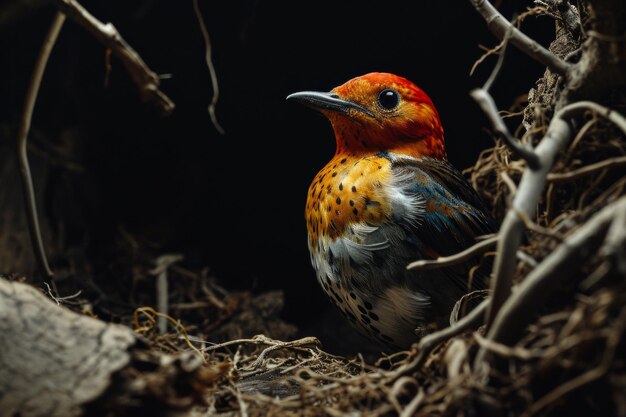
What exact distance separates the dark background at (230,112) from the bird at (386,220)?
1.28m

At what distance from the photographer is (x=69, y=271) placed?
3.98 meters

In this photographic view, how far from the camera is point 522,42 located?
1938mm

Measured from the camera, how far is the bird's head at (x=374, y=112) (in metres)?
2.89

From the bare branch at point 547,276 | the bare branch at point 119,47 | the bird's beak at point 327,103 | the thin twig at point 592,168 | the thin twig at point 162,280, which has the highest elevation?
the bare branch at point 119,47

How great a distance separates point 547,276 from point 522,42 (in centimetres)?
83

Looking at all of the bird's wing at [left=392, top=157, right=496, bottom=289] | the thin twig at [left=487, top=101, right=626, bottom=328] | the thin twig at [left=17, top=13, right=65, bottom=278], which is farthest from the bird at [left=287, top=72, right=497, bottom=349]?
the thin twig at [left=17, top=13, right=65, bottom=278]

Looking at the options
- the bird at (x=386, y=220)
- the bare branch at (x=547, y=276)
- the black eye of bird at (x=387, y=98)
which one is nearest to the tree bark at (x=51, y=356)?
the bare branch at (x=547, y=276)

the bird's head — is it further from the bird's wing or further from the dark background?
the dark background

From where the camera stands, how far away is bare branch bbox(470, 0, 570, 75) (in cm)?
194

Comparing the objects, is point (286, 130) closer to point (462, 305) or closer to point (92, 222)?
point (92, 222)

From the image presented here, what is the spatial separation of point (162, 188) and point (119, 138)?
16.9 inches

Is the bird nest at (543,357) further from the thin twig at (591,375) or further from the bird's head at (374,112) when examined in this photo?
the bird's head at (374,112)

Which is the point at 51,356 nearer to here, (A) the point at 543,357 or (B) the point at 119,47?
(A) the point at 543,357

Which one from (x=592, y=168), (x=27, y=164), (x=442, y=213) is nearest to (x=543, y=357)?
(x=592, y=168)
